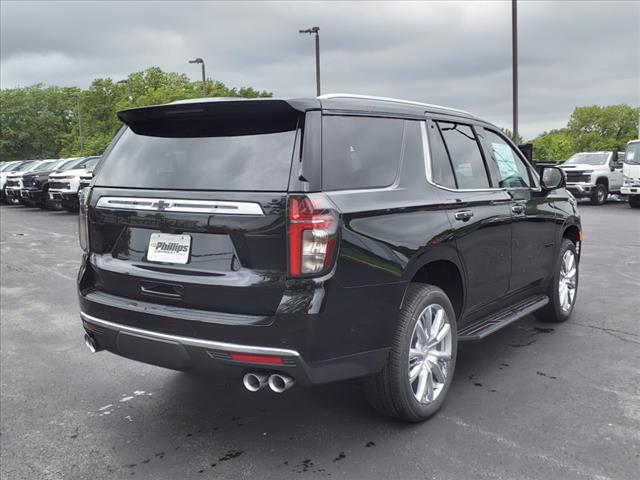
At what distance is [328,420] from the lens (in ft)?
12.4

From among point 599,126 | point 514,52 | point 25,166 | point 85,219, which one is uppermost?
point 599,126

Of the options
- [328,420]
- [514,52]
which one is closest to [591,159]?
[514,52]

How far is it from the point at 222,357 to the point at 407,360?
1033mm

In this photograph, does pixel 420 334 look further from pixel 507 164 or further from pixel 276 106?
pixel 507 164

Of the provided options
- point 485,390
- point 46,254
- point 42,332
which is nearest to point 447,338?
point 485,390

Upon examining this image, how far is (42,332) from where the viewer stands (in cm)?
601

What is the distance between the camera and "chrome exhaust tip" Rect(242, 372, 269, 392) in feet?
10.2

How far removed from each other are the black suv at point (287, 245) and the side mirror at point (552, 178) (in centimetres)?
162

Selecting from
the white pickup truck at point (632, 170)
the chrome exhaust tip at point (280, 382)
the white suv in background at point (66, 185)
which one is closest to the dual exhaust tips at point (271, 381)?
the chrome exhaust tip at point (280, 382)

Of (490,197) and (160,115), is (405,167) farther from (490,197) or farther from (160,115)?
(160,115)

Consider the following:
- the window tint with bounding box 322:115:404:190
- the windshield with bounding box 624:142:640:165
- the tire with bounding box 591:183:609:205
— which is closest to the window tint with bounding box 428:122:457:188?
the window tint with bounding box 322:115:404:190

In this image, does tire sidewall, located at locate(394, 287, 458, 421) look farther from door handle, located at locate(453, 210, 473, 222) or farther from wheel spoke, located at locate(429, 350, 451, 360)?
door handle, located at locate(453, 210, 473, 222)

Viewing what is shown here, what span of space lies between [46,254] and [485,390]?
9.56 metres

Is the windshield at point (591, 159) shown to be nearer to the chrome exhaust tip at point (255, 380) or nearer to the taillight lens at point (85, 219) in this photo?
the taillight lens at point (85, 219)
